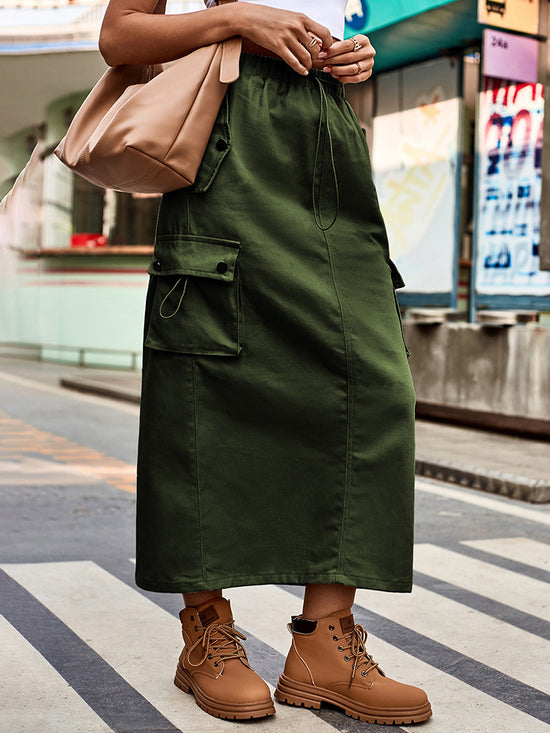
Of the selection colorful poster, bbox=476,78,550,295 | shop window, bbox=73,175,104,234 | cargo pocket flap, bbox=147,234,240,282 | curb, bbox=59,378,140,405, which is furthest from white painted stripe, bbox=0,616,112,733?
shop window, bbox=73,175,104,234

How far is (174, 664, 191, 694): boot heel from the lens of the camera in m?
2.56

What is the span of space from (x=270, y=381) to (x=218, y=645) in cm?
63

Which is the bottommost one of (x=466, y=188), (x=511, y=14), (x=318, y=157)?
(x=318, y=157)

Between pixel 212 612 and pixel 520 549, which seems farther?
pixel 520 549

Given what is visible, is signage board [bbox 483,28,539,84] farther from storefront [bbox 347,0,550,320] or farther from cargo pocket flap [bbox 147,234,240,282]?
cargo pocket flap [bbox 147,234,240,282]

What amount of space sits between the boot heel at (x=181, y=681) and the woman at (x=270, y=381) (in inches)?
5.2

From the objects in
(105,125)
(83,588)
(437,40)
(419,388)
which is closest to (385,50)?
(437,40)

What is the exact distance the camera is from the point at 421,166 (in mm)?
11297

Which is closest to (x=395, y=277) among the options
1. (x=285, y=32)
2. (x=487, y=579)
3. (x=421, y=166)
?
(x=285, y=32)

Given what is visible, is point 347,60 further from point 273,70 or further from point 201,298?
point 201,298

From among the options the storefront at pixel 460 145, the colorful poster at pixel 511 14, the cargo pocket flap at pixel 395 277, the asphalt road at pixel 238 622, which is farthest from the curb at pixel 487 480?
the colorful poster at pixel 511 14

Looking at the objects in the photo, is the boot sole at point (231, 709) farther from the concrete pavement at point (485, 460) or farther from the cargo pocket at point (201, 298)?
the concrete pavement at point (485, 460)

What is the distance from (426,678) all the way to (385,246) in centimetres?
→ 116

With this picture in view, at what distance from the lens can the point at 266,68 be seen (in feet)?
7.94
